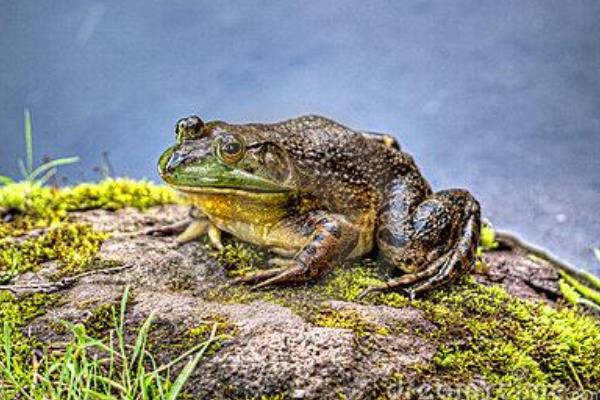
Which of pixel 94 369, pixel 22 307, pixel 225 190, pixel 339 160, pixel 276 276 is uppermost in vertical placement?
pixel 339 160

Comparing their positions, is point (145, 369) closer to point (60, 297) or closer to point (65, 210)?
point (60, 297)

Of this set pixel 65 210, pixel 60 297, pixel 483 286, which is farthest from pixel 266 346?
pixel 65 210

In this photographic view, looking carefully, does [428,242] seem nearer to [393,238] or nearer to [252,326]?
[393,238]

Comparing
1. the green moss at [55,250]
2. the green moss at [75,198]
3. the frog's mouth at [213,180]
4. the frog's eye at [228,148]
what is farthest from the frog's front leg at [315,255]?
the green moss at [75,198]

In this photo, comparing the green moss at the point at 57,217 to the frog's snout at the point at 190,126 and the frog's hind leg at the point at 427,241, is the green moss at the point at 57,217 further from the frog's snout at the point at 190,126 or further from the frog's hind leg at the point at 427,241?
the frog's hind leg at the point at 427,241

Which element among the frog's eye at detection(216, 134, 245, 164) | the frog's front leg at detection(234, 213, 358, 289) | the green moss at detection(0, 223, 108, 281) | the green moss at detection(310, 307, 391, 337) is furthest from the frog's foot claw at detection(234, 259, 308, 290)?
the green moss at detection(0, 223, 108, 281)

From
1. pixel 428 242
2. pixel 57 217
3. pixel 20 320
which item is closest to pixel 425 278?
pixel 428 242
